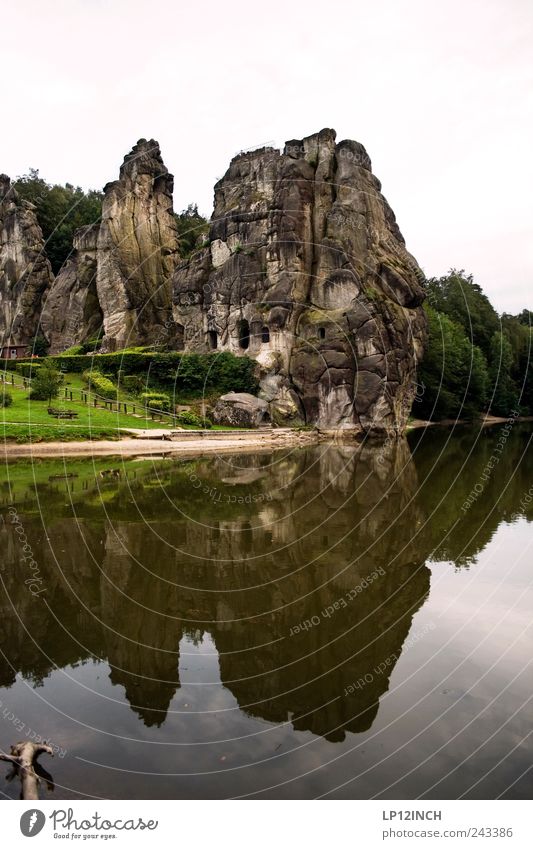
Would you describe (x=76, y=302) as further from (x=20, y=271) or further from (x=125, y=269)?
(x=20, y=271)

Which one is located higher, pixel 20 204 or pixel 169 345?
pixel 20 204

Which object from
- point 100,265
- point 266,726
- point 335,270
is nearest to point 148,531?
point 266,726

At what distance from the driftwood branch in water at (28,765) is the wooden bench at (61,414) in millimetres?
34355

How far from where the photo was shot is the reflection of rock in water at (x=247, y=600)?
8.42m

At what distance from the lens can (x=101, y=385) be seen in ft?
160

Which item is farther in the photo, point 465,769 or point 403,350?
point 403,350

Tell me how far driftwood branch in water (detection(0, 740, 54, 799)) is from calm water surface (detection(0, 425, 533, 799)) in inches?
6.4

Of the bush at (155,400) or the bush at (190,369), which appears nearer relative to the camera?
the bush at (155,400)

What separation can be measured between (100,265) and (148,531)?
5244 cm

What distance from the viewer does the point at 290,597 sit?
38.9 ft

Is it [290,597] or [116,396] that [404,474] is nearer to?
[290,597]

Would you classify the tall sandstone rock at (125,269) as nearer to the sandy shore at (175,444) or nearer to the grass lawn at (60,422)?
the grass lawn at (60,422)

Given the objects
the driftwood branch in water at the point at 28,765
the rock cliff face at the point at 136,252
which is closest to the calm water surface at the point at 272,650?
the driftwood branch in water at the point at 28,765

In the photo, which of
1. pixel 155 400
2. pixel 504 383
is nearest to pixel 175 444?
pixel 155 400
